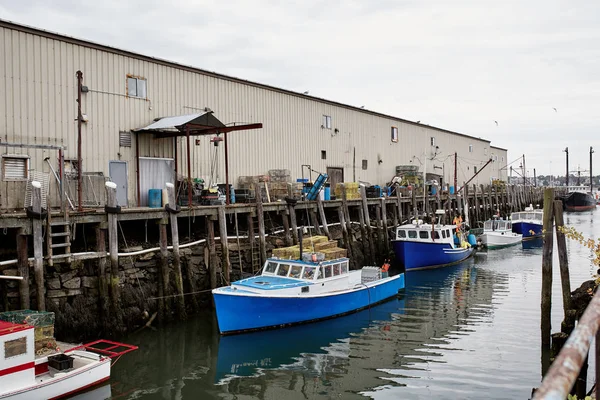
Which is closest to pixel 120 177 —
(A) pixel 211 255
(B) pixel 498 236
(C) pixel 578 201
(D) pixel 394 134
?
(A) pixel 211 255

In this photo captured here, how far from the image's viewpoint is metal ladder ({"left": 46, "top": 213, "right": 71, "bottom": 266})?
42.8 feet

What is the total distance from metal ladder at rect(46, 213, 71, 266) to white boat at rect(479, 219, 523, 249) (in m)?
27.6

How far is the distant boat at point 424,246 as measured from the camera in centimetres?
2548

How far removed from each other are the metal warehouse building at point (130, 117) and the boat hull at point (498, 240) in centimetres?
1109

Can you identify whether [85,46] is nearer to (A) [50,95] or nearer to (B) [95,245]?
(A) [50,95]

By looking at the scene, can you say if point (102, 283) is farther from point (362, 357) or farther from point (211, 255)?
point (362, 357)

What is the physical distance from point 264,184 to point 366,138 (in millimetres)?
14001

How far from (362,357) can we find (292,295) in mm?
2972

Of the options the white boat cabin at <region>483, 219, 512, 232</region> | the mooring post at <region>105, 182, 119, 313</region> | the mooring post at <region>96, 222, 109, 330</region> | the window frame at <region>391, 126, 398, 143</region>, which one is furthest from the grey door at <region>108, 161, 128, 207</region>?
the white boat cabin at <region>483, 219, 512, 232</region>

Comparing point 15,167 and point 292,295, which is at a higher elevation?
point 15,167

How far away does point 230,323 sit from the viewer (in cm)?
1445

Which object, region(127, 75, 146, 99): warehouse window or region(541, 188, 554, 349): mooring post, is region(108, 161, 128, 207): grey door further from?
region(541, 188, 554, 349): mooring post

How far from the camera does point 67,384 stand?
10266 mm

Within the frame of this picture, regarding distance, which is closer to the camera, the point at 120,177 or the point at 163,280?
the point at 163,280
